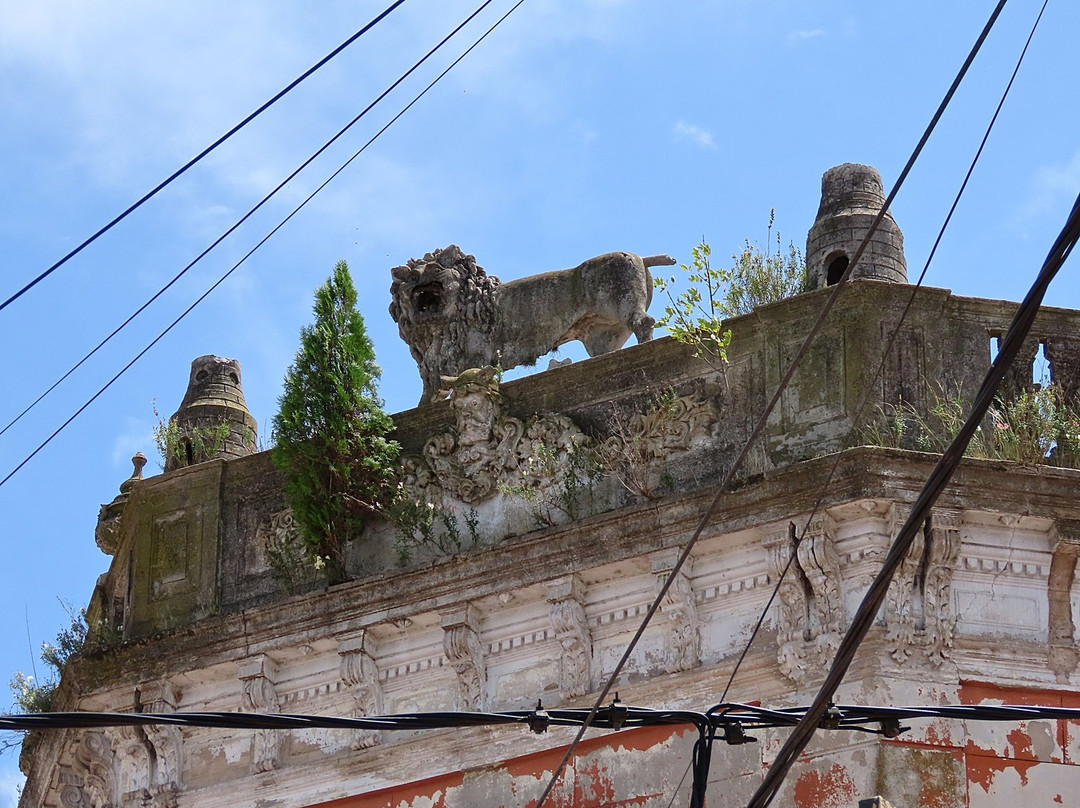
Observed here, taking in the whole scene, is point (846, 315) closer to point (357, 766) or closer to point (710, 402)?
point (710, 402)

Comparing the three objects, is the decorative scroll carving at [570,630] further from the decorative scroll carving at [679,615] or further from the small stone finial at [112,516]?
the small stone finial at [112,516]

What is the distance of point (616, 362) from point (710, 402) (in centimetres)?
85

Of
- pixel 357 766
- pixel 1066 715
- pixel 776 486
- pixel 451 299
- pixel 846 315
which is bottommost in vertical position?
pixel 1066 715

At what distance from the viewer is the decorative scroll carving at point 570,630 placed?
13.9 meters

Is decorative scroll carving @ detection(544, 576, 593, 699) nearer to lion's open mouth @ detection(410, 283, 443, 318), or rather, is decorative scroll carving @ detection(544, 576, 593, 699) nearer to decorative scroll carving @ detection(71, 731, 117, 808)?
lion's open mouth @ detection(410, 283, 443, 318)

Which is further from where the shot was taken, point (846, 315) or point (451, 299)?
point (451, 299)

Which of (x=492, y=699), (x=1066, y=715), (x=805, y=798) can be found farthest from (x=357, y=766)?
(x=1066, y=715)

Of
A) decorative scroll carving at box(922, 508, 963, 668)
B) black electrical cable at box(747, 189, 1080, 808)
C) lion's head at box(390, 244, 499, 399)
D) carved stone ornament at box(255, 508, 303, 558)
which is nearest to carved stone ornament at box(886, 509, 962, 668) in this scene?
decorative scroll carving at box(922, 508, 963, 668)

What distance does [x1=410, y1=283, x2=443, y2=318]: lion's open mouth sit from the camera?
16.3 m

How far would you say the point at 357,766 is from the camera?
566 inches

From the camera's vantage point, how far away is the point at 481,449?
15133 mm

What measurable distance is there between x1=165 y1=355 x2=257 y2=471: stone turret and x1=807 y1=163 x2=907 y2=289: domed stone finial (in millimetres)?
4881

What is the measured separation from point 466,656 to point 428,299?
3.28 m

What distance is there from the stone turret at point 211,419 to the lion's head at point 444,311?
174 centimetres
